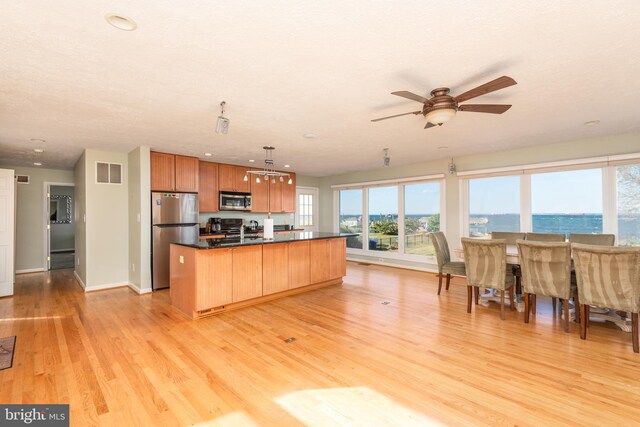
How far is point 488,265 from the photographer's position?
360 cm

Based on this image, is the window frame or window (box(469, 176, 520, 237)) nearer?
window (box(469, 176, 520, 237))

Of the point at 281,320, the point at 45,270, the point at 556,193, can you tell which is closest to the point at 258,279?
the point at 281,320

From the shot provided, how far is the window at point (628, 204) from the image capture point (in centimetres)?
428

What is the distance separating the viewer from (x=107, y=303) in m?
4.26

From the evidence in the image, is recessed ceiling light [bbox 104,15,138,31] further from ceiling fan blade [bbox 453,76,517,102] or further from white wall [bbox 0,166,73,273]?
white wall [bbox 0,166,73,273]

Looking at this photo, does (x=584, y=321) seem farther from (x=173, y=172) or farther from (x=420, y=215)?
(x=173, y=172)

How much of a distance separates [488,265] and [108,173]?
20.0 ft

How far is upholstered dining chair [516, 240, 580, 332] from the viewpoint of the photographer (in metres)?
3.09

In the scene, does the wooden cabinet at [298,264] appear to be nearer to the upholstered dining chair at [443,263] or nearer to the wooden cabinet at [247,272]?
the wooden cabinet at [247,272]

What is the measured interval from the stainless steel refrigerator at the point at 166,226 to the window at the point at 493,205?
17.8 feet

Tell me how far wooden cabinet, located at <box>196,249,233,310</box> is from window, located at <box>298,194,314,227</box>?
471 cm

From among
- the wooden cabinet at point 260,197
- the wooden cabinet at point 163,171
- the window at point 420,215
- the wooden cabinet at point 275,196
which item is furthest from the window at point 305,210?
the wooden cabinet at point 163,171

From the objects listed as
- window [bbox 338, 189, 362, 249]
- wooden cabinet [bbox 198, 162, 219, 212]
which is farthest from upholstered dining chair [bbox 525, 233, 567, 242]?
wooden cabinet [bbox 198, 162, 219, 212]

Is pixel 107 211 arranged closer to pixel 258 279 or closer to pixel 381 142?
pixel 258 279
